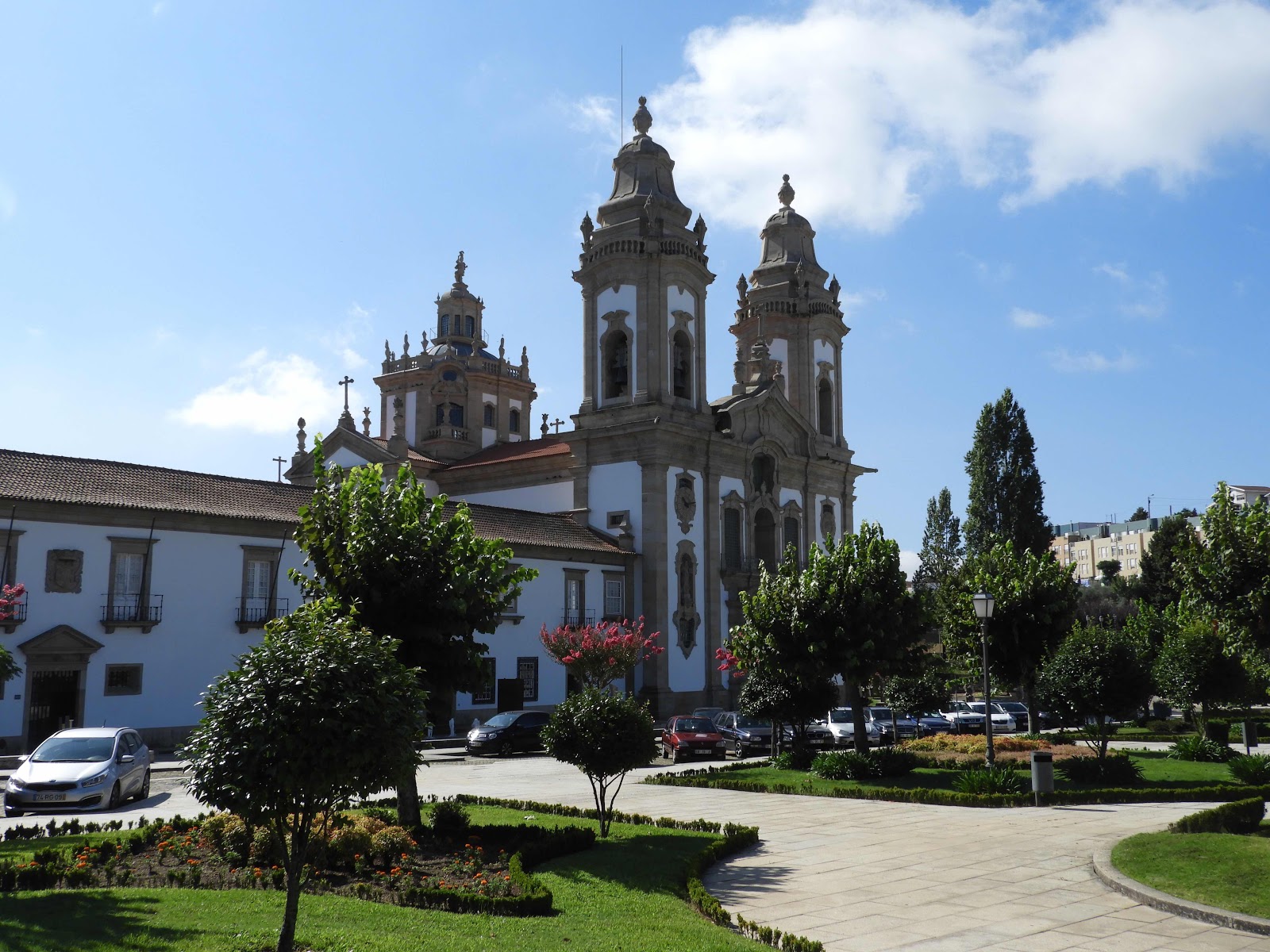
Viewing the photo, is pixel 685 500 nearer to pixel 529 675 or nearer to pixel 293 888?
pixel 529 675

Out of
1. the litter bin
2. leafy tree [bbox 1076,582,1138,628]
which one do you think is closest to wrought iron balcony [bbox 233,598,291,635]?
the litter bin

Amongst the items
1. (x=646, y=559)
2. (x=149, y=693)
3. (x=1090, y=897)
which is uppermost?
(x=646, y=559)

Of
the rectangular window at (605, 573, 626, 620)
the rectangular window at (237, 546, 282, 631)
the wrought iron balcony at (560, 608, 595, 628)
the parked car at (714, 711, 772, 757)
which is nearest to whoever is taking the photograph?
the parked car at (714, 711, 772, 757)

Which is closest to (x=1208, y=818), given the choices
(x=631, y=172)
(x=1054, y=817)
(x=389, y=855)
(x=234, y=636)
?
(x=1054, y=817)

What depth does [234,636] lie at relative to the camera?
110 feet

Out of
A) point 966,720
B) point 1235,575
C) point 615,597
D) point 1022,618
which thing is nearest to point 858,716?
point 1022,618

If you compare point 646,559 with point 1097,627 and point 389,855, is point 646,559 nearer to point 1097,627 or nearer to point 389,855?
point 1097,627

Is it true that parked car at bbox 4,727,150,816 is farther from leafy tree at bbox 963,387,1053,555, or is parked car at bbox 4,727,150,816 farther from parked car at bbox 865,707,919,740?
leafy tree at bbox 963,387,1053,555

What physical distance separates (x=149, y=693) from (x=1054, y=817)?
24.4 meters

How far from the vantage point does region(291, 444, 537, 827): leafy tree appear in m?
15.3

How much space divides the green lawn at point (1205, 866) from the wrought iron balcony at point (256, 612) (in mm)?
25830

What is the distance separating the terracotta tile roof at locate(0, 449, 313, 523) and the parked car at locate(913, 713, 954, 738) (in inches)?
877

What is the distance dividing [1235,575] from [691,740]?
16.6 meters

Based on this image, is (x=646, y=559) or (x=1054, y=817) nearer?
(x=1054, y=817)
